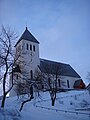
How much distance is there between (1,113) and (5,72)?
6660 millimetres

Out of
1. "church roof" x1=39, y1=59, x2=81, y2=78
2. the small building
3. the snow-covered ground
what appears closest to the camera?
the snow-covered ground

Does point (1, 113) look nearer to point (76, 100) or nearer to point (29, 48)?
point (76, 100)

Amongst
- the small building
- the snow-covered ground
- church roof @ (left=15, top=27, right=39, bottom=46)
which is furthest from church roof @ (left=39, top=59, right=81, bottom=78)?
church roof @ (left=15, top=27, right=39, bottom=46)

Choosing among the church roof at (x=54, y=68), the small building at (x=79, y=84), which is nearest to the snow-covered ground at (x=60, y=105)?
the church roof at (x=54, y=68)

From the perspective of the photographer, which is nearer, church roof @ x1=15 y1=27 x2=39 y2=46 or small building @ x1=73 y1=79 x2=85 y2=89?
church roof @ x1=15 y1=27 x2=39 y2=46

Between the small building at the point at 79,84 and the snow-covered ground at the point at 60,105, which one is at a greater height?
the small building at the point at 79,84

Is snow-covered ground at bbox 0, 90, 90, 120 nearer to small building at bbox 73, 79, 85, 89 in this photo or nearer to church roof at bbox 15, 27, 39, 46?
small building at bbox 73, 79, 85, 89

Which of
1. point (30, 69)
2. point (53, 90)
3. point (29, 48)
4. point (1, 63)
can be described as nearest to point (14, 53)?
point (1, 63)

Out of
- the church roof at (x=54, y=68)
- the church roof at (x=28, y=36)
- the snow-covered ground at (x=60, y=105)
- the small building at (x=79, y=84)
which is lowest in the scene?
the snow-covered ground at (x=60, y=105)

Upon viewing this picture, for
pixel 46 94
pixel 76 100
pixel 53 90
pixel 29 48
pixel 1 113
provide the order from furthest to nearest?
1. pixel 29 48
2. pixel 46 94
3. pixel 76 100
4. pixel 53 90
5. pixel 1 113

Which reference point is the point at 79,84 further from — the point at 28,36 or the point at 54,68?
the point at 28,36

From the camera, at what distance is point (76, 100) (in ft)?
104

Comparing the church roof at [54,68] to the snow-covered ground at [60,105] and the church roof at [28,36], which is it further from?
the church roof at [28,36]

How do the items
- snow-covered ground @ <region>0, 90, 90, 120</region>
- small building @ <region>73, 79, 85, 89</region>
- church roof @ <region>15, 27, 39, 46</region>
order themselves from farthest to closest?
1. small building @ <region>73, 79, 85, 89</region>
2. church roof @ <region>15, 27, 39, 46</region>
3. snow-covered ground @ <region>0, 90, 90, 120</region>
